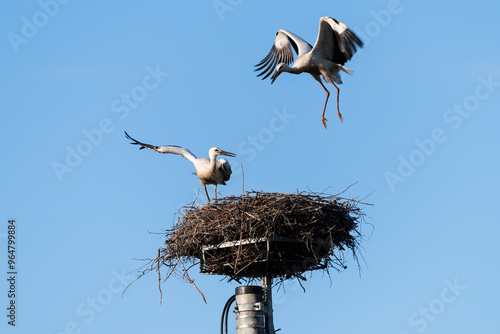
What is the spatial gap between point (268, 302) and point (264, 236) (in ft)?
2.92

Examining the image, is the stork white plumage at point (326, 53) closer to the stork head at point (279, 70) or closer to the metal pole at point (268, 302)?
the stork head at point (279, 70)

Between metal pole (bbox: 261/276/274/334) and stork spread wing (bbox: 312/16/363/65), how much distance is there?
451 centimetres

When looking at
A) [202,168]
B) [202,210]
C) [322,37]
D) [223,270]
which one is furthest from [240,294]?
[322,37]

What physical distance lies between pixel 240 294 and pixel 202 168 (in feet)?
9.26

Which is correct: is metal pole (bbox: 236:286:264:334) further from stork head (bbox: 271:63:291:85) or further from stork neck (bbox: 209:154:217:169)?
stork head (bbox: 271:63:291:85)

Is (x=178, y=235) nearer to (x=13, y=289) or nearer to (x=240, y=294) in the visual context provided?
(x=240, y=294)

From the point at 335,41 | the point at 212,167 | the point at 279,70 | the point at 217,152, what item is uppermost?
the point at 335,41

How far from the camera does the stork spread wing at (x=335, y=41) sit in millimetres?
11945

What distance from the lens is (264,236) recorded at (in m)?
8.38

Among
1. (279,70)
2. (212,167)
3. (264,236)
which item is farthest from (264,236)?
(279,70)

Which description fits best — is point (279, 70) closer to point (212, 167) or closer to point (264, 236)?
point (212, 167)

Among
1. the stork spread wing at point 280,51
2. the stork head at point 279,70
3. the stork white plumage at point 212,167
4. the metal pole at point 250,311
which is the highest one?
the stork spread wing at point 280,51

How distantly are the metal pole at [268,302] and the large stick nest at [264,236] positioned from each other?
0.09 metres

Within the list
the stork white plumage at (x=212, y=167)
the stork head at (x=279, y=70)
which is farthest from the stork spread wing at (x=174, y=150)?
the stork head at (x=279, y=70)
